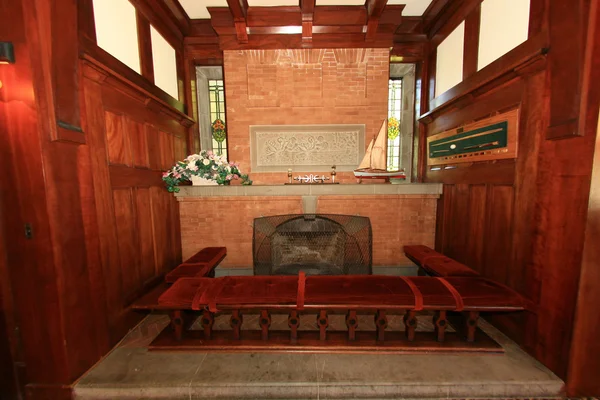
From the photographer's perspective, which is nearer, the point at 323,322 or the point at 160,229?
the point at 323,322

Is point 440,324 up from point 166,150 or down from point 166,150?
down

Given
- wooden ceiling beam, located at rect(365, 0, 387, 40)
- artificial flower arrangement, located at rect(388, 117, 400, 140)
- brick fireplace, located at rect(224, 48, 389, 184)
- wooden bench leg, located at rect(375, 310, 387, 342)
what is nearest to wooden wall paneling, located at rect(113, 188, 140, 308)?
brick fireplace, located at rect(224, 48, 389, 184)

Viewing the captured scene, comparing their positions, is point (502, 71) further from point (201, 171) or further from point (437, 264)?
point (201, 171)

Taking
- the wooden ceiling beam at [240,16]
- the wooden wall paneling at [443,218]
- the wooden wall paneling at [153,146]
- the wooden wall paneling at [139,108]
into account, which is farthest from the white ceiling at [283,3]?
the wooden wall paneling at [443,218]

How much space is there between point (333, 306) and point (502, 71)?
2.83 m

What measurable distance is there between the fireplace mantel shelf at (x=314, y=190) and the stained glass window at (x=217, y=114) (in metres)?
1.99

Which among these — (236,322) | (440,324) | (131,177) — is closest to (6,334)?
(131,177)

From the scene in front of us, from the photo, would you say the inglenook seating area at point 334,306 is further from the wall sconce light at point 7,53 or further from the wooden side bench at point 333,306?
the wall sconce light at point 7,53

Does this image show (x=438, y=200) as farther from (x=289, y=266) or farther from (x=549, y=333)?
(x=289, y=266)

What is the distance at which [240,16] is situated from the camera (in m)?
3.38

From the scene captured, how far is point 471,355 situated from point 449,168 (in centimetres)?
238

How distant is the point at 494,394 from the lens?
5.88 ft

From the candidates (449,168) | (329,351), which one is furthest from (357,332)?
(449,168)

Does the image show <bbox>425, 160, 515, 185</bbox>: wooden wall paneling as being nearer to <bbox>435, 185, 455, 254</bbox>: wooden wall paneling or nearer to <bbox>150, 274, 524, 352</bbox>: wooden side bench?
<bbox>435, 185, 455, 254</bbox>: wooden wall paneling
